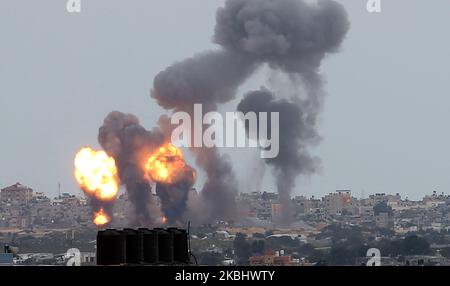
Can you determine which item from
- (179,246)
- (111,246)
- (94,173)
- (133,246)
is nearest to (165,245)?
(179,246)

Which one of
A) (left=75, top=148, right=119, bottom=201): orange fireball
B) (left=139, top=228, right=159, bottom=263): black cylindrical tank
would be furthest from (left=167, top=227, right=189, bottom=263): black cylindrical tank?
(left=75, top=148, right=119, bottom=201): orange fireball

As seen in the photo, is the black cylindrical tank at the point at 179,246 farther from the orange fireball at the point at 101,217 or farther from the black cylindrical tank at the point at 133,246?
the orange fireball at the point at 101,217

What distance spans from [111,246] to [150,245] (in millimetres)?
1412

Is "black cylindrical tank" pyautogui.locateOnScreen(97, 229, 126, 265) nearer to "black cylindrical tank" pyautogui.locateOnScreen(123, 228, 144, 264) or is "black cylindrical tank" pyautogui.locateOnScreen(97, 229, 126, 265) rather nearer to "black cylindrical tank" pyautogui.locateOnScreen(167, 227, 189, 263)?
"black cylindrical tank" pyautogui.locateOnScreen(123, 228, 144, 264)

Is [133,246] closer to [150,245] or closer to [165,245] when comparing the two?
[150,245]

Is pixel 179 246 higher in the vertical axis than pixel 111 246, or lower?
lower

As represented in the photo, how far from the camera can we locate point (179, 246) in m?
32.3

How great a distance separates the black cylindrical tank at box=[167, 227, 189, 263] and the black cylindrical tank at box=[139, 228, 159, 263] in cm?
89

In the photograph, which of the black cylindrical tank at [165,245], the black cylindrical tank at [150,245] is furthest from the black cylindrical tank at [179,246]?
the black cylindrical tank at [150,245]
